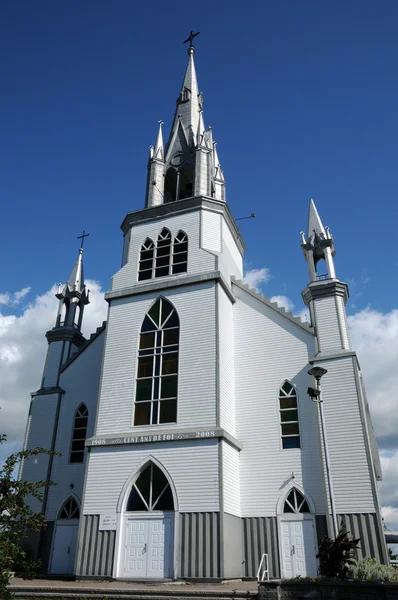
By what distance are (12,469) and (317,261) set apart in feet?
60.2

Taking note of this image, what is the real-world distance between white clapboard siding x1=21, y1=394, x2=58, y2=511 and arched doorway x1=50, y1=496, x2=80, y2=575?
1.35m

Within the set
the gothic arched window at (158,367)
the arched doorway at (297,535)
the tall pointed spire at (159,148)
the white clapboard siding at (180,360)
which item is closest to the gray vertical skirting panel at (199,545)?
the arched doorway at (297,535)

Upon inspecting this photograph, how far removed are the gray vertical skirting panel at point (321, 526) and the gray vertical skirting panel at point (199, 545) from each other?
12.5 feet

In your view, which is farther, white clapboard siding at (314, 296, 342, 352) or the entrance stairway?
white clapboard siding at (314, 296, 342, 352)

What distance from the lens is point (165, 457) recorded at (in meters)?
19.0

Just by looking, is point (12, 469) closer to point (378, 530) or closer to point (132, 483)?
point (132, 483)

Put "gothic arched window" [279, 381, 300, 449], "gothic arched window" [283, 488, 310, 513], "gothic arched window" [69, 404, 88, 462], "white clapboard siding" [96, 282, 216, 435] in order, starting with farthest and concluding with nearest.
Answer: "gothic arched window" [69, 404, 88, 462]
"gothic arched window" [279, 381, 300, 449]
"white clapboard siding" [96, 282, 216, 435]
"gothic arched window" [283, 488, 310, 513]

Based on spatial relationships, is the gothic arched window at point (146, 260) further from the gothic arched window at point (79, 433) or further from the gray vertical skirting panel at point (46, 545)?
the gray vertical skirting panel at point (46, 545)

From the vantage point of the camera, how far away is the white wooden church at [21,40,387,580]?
1800cm

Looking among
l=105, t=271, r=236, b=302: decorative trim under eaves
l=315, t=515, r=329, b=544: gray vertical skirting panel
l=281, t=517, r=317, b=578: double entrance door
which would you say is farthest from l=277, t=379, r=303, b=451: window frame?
l=105, t=271, r=236, b=302: decorative trim under eaves

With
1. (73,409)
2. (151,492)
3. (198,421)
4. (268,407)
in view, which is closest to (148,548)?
(151,492)

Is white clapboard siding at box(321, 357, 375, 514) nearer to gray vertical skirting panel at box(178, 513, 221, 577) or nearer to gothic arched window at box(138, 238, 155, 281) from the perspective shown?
gray vertical skirting panel at box(178, 513, 221, 577)

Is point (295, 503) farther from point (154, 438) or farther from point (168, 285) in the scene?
point (168, 285)

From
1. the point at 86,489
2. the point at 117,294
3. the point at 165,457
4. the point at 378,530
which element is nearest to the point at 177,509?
the point at 165,457
